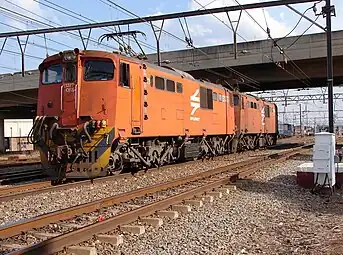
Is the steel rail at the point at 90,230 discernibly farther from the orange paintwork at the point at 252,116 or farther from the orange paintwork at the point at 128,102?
the orange paintwork at the point at 252,116

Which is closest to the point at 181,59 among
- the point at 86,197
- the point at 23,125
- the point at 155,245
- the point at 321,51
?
the point at 321,51

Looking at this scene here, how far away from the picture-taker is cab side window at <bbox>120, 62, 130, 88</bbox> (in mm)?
13137

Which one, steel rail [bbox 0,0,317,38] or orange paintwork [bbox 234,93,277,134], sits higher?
steel rail [bbox 0,0,317,38]

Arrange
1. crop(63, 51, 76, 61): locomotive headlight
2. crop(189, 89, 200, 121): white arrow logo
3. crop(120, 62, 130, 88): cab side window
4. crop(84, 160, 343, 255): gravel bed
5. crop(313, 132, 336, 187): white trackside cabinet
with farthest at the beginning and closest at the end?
1. crop(189, 89, 200, 121): white arrow logo
2. crop(120, 62, 130, 88): cab side window
3. crop(63, 51, 76, 61): locomotive headlight
4. crop(313, 132, 336, 187): white trackside cabinet
5. crop(84, 160, 343, 255): gravel bed

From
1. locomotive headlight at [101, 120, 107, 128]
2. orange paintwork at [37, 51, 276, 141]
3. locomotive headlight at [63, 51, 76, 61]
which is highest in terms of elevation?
locomotive headlight at [63, 51, 76, 61]

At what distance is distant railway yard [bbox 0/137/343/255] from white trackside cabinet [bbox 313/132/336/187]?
495 mm

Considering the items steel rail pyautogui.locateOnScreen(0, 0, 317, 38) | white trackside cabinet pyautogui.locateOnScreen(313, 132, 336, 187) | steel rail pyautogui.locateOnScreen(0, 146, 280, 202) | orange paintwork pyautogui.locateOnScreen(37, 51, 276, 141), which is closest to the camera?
steel rail pyautogui.locateOnScreen(0, 146, 280, 202)

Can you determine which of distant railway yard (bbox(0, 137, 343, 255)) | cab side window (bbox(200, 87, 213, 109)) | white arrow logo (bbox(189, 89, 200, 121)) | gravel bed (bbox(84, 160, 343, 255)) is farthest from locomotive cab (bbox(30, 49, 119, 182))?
cab side window (bbox(200, 87, 213, 109))

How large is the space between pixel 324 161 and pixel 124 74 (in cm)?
622

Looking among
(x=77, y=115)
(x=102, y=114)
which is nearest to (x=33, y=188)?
(x=77, y=115)

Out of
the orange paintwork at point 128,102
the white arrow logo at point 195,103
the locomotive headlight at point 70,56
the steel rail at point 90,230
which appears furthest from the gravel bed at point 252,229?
the white arrow logo at point 195,103

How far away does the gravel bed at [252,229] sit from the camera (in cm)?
602

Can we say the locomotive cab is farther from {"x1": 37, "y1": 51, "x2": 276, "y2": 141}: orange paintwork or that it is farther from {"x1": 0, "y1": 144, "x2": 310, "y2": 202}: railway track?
{"x1": 0, "y1": 144, "x2": 310, "y2": 202}: railway track

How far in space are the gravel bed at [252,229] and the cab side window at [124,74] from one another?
4.90 meters
